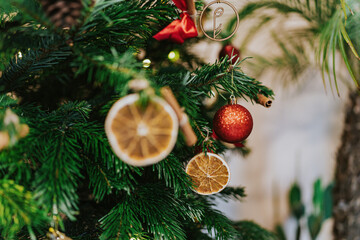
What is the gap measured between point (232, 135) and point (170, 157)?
0.32ft

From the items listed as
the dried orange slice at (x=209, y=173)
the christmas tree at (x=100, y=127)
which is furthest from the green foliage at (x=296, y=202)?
the dried orange slice at (x=209, y=173)

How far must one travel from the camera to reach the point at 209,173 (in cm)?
39

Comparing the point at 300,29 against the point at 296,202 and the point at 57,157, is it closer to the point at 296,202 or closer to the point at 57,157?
the point at 296,202

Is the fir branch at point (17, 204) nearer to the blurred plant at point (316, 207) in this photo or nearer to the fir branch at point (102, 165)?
the fir branch at point (102, 165)

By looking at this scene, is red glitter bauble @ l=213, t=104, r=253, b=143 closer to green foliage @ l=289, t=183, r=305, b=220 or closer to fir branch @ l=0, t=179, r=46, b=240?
fir branch @ l=0, t=179, r=46, b=240

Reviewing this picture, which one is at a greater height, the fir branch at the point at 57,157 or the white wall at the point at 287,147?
the fir branch at the point at 57,157

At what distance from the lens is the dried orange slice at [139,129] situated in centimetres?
26

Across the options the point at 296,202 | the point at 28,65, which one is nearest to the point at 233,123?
the point at 28,65

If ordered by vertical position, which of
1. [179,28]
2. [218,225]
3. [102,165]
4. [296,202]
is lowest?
[296,202]

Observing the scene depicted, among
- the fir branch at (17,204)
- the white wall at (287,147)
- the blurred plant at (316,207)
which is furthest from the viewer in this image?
the white wall at (287,147)

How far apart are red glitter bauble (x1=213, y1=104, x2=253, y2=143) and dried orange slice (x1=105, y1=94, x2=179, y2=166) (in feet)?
0.42

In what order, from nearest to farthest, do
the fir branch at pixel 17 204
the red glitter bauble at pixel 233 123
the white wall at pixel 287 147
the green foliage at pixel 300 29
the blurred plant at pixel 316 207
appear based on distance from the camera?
the fir branch at pixel 17 204
the red glitter bauble at pixel 233 123
the green foliage at pixel 300 29
the blurred plant at pixel 316 207
the white wall at pixel 287 147

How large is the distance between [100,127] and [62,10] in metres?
0.15

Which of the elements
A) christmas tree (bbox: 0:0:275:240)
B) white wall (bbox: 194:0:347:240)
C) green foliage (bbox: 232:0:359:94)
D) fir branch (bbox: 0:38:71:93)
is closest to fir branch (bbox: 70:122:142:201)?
christmas tree (bbox: 0:0:275:240)
